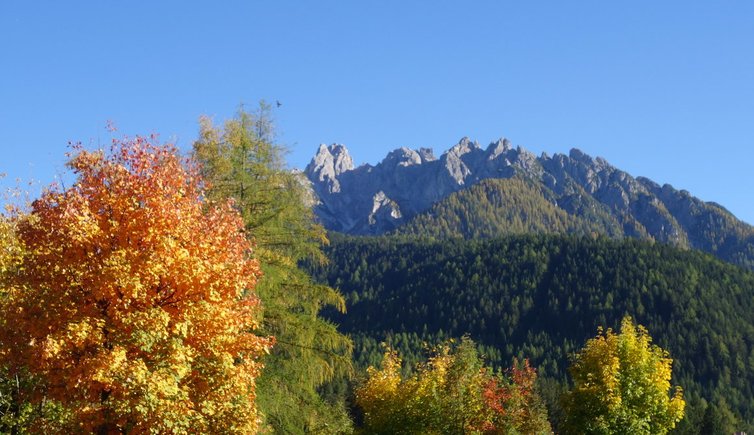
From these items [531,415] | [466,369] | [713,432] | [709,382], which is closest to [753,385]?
[709,382]

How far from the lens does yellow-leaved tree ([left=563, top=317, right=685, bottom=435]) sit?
35906 mm

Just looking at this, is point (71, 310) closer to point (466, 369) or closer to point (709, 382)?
point (466, 369)

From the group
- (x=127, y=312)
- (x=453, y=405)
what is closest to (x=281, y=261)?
(x=127, y=312)

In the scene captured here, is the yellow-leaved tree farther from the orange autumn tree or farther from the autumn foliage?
the orange autumn tree

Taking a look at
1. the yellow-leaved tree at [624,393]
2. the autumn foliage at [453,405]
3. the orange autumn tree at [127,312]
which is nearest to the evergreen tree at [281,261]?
the orange autumn tree at [127,312]

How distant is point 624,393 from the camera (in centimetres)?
3684

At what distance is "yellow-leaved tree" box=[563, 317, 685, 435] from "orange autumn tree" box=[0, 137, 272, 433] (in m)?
27.2

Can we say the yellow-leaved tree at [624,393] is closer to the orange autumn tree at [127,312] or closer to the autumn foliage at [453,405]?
the autumn foliage at [453,405]

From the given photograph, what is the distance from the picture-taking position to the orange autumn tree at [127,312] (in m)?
13.6

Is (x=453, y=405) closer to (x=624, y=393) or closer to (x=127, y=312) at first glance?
(x=624, y=393)

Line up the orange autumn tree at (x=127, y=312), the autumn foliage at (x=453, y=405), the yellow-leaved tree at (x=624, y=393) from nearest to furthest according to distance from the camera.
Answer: the orange autumn tree at (x=127, y=312) < the autumn foliage at (x=453, y=405) < the yellow-leaved tree at (x=624, y=393)

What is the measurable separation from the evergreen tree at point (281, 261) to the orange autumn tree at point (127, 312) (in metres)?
5.88

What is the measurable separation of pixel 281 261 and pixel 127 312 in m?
8.88

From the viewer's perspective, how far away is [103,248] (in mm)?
14688
